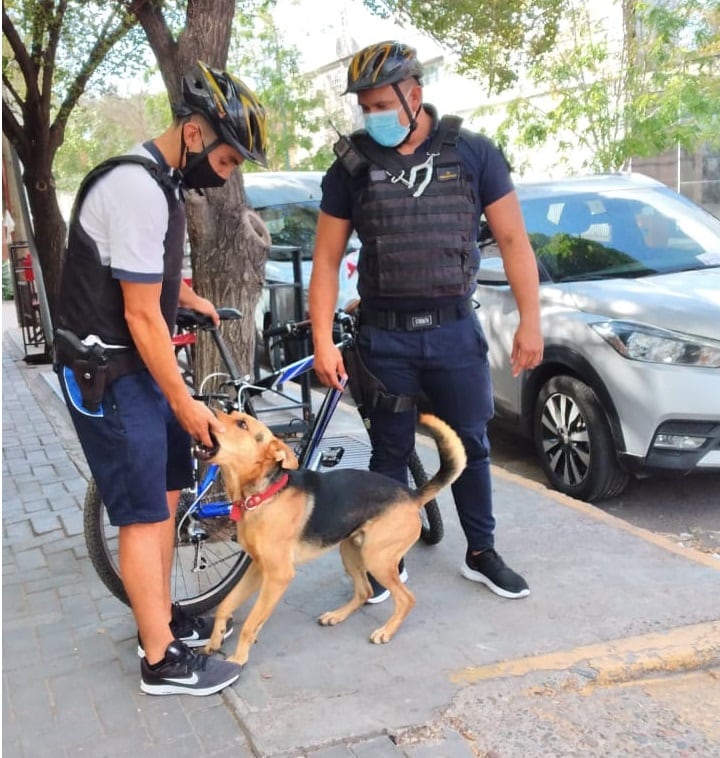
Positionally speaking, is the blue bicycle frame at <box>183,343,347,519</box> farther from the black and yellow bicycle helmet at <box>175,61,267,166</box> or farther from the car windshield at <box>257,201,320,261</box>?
the car windshield at <box>257,201,320,261</box>

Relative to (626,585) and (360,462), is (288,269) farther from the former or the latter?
(626,585)

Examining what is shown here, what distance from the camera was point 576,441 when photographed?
4875 millimetres

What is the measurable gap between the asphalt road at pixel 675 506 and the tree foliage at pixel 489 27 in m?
4.11

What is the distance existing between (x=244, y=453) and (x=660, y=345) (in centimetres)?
260

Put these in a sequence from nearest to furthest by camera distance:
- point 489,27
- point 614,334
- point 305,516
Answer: point 305,516
point 614,334
point 489,27

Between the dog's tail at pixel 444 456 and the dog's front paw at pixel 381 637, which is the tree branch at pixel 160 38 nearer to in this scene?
the dog's tail at pixel 444 456

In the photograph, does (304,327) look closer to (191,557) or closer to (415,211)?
(415,211)

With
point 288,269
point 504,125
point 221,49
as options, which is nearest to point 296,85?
point 504,125

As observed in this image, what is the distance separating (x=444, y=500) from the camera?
4.80m

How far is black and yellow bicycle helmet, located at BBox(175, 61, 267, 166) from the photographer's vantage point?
8.61ft

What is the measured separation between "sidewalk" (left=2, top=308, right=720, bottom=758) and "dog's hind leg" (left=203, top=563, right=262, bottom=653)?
0.09m

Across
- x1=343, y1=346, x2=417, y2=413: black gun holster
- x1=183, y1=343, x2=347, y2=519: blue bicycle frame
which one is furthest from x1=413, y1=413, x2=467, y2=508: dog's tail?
x1=183, y1=343, x2=347, y2=519: blue bicycle frame

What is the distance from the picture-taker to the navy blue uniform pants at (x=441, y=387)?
3328 mm

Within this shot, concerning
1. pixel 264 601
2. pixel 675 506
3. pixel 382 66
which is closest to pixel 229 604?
pixel 264 601
